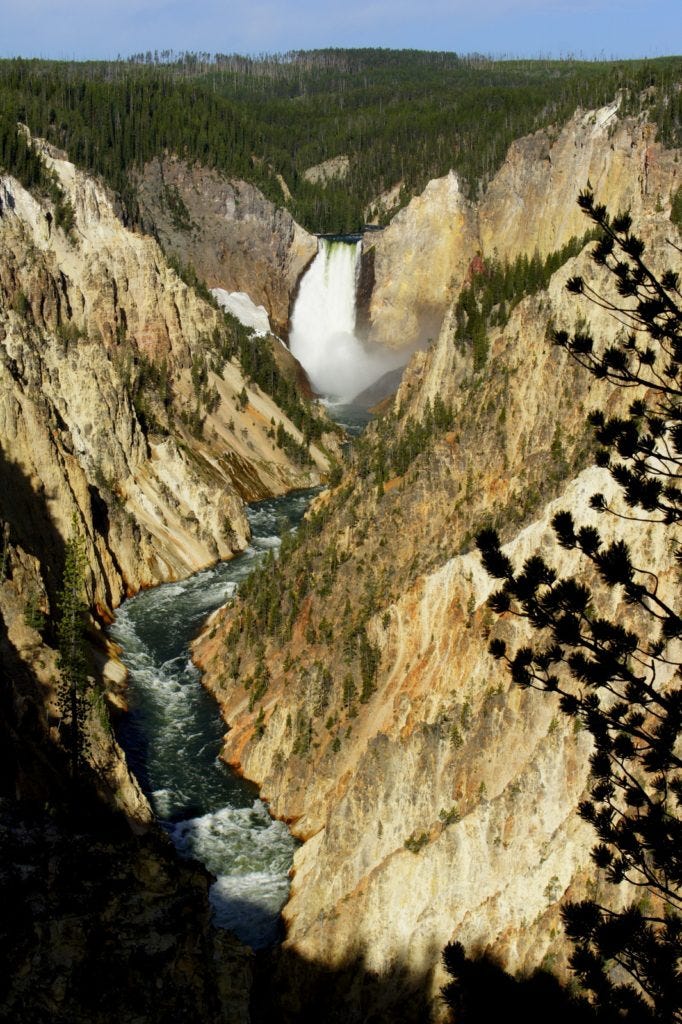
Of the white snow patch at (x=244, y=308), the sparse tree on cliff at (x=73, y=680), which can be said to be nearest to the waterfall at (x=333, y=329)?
the white snow patch at (x=244, y=308)

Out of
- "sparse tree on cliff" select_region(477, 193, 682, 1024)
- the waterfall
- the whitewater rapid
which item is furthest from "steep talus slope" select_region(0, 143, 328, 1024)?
the waterfall

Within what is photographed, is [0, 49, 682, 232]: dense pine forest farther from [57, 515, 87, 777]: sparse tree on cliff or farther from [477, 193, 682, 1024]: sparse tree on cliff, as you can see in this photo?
[477, 193, 682, 1024]: sparse tree on cliff

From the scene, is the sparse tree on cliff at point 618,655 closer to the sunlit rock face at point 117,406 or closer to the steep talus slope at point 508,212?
the sunlit rock face at point 117,406

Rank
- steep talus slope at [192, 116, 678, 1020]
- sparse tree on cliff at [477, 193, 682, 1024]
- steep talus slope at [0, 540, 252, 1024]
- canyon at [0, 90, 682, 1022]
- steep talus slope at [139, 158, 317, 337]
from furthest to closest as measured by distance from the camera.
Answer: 1. steep talus slope at [139, 158, 317, 337]
2. steep talus slope at [192, 116, 678, 1020]
3. canyon at [0, 90, 682, 1022]
4. steep talus slope at [0, 540, 252, 1024]
5. sparse tree on cliff at [477, 193, 682, 1024]

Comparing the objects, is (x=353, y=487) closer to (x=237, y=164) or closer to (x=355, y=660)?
(x=355, y=660)

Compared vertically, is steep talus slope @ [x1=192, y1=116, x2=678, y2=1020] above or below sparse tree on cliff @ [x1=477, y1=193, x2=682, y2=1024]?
below

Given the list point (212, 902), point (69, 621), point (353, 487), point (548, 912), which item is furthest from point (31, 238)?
point (548, 912)

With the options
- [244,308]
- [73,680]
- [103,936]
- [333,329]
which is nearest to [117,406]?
[73,680]

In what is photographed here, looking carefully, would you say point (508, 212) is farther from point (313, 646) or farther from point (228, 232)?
point (313, 646)

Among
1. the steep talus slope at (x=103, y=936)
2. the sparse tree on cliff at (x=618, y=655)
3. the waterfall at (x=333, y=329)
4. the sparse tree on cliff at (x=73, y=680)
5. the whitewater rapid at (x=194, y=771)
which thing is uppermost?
the sparse tree on cliff at (x=618, y=655)
